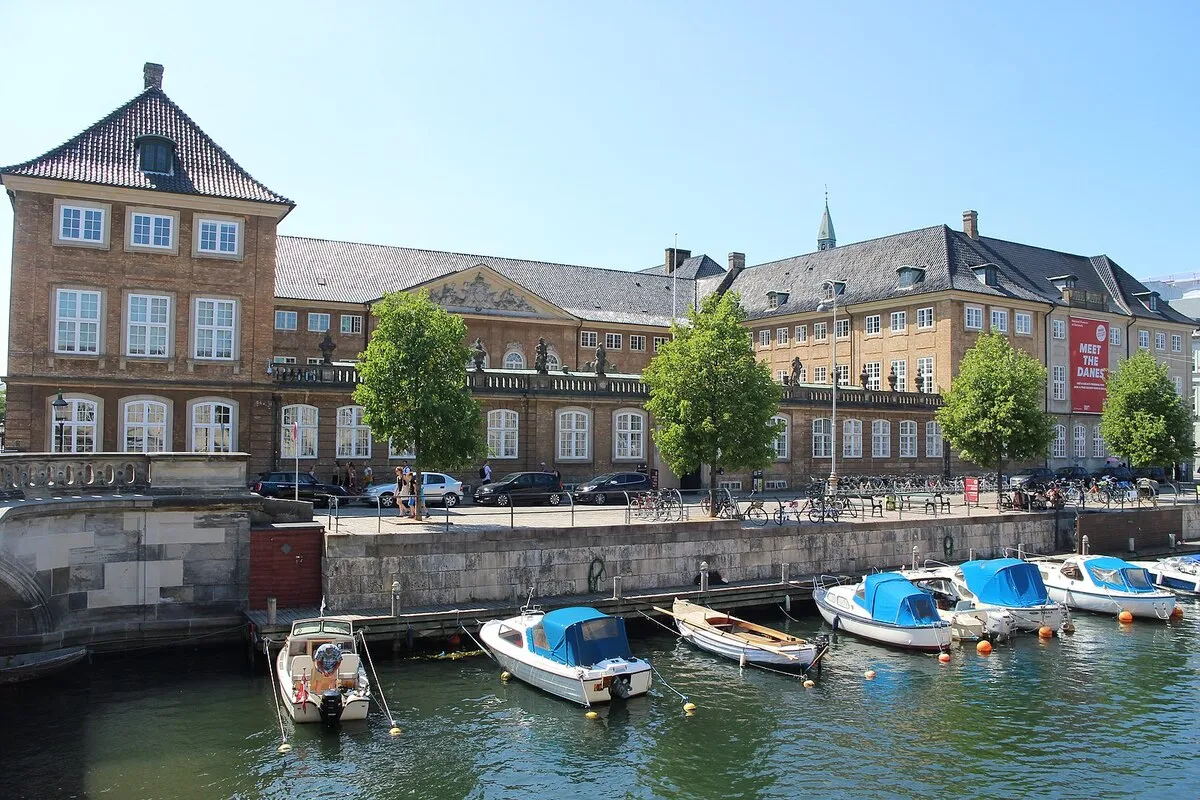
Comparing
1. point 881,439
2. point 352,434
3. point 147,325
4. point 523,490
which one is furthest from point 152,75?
point 881,439

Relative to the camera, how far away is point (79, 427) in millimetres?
35469

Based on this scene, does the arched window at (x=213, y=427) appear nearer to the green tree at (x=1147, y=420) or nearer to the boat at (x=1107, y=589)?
the boat at (x=1107, y=589)

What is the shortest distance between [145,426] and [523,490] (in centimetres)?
1405

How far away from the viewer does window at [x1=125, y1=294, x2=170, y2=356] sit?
120ft

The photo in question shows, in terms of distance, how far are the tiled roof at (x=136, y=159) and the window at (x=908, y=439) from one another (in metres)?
34.4

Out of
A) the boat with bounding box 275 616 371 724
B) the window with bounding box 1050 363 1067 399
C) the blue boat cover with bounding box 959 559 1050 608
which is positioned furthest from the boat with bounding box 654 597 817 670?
the window with bounding box 1050 363 1067 399

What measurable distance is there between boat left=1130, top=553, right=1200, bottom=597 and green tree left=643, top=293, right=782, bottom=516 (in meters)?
14.6

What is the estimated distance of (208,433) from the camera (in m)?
37.2

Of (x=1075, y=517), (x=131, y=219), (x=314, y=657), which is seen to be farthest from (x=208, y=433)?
(x=1075, y=517)

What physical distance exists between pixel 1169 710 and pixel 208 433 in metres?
31.8

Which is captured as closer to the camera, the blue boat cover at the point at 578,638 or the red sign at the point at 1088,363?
the blue boat cover at the point at 578,638

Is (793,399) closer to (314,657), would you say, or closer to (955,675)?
(955,675)

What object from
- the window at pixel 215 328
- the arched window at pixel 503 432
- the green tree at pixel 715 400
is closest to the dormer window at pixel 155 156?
the window at pixel 215 328

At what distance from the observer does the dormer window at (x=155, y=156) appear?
3716cm
